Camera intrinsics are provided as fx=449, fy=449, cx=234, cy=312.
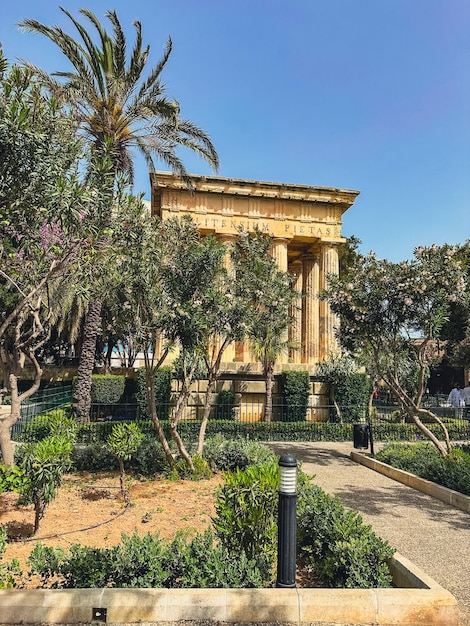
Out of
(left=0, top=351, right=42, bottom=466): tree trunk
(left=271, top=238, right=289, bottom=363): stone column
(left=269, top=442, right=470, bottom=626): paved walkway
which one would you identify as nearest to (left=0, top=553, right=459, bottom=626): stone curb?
(left=269, top=442, right=470, bottom=626): paved walkway

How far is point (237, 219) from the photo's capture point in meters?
25.2

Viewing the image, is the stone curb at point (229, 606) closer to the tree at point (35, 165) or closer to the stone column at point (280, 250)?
the tree at point (35, 165)

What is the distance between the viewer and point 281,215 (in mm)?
25719

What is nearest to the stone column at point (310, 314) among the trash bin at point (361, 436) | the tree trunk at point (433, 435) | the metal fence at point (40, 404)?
the trash bin at point (361, 436)

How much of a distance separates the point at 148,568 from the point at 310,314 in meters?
23.2

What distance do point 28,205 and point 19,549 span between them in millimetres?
3981

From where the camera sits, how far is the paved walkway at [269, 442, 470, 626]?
16.4 ft

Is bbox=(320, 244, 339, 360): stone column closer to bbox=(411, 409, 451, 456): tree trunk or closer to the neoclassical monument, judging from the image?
the neoclassical monument

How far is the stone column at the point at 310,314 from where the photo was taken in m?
25.8

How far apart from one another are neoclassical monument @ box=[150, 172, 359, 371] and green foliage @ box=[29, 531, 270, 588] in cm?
1935

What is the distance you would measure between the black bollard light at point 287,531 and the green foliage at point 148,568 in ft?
0.79

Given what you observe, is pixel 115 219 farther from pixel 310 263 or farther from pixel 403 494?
pixel 310 263

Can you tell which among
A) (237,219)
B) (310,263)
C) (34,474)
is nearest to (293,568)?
(34,474)

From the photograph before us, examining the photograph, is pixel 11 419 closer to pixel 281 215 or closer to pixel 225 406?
pixel 225 406
